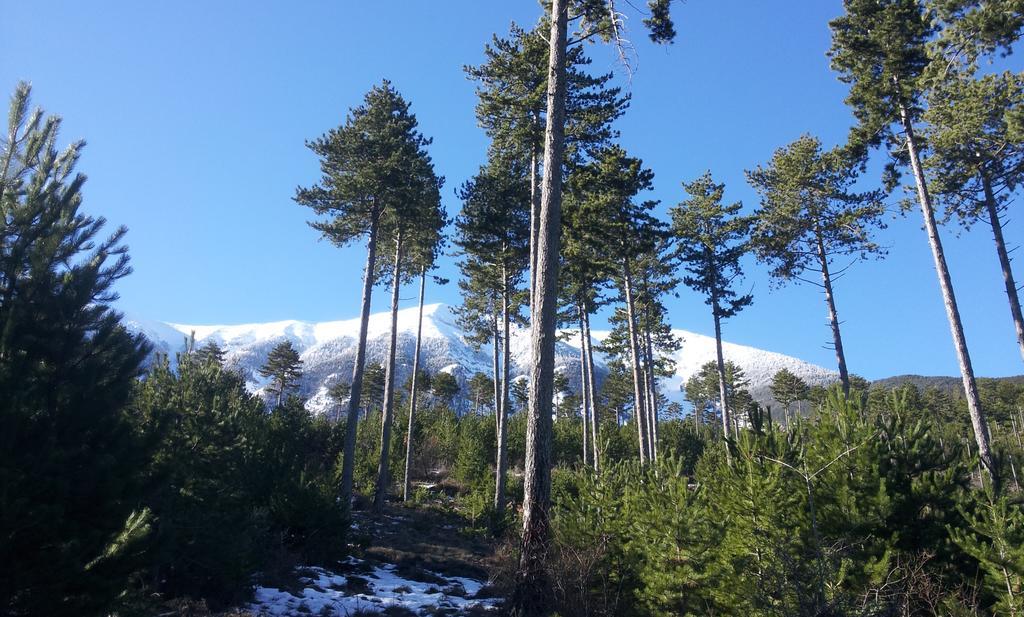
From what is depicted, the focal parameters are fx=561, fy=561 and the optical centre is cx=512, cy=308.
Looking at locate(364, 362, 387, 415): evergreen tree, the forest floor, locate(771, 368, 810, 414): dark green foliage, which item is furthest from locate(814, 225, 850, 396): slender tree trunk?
locate(364, 362, 387, 415): evergreen tree

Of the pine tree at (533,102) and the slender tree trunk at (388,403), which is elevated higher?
the pine tree at (533,102)

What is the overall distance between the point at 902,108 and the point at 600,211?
30.9ft

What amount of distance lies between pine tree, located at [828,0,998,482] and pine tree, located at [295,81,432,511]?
14.1 m

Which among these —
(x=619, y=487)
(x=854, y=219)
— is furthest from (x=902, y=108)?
(x=619, y=487)

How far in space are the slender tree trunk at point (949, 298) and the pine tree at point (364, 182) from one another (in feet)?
50.5

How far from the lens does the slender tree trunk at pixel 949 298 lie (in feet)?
44.6

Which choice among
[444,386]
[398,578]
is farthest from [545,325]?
[444,386]

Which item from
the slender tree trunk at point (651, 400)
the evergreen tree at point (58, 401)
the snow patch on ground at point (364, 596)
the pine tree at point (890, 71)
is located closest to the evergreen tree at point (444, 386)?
the slender tree trunk at point (651, 400)

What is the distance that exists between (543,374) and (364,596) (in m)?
5.97

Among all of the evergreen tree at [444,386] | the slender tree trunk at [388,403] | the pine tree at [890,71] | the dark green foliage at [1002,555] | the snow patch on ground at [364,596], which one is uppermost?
the pine tree at [890,71]

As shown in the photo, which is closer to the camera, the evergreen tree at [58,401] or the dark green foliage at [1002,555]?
the evergreen tree at [58,401]

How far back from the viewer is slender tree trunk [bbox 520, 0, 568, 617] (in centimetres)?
777

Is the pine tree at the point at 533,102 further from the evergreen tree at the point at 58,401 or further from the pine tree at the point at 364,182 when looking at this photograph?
the evergreen tree at the point at 58,401

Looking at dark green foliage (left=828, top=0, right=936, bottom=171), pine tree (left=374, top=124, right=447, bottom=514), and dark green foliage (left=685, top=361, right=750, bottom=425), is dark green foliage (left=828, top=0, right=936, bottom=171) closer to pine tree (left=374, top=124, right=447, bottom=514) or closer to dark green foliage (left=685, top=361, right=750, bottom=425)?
pine tree (left=374, top=124, right=447, bottom=514)
